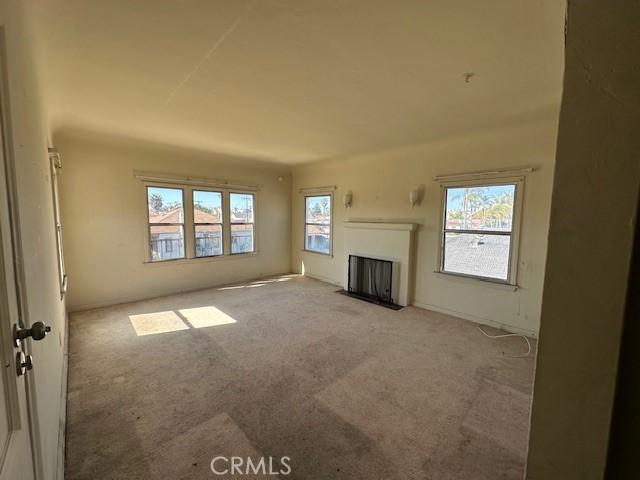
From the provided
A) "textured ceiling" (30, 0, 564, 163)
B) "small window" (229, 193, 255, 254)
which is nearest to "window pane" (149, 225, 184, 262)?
"small window" (229, 193, 255, 254)

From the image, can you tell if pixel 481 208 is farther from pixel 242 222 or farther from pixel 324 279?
pixel 242 222

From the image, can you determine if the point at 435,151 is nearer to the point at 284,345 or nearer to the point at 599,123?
the point at 284,345

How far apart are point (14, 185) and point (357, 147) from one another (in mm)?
4059

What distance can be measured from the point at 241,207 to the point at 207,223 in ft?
2.66

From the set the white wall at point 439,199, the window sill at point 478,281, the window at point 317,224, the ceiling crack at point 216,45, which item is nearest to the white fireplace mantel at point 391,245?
the white wall at point 439,199

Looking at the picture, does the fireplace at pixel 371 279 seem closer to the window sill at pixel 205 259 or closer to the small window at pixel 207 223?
the window sill at pixel 205 259

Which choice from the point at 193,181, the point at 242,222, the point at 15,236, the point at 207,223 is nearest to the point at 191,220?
the point at 207,223

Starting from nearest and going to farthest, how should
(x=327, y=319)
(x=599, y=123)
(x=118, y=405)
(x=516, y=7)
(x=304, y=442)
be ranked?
(x=599, y=123) → (x=516, y=7) → (x=304, y=442) → (x=118, y=405) → (x=327, y=319)

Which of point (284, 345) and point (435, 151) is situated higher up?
point (435, 151)

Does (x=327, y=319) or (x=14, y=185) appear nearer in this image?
(x=14, y=185)

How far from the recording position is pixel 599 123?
0.42 meters

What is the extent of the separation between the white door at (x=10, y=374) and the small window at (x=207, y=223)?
4508 mm

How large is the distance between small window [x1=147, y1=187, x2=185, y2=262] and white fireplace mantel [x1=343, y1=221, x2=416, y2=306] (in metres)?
3.10

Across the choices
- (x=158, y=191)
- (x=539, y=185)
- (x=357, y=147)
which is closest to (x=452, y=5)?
(x=539, y=185)
